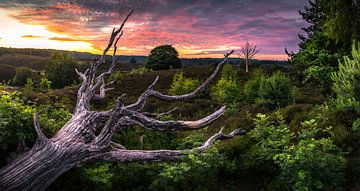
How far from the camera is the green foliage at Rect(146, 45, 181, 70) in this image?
210ft

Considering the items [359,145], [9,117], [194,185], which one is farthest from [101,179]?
[359,145]

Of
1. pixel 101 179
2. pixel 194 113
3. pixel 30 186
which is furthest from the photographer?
pixel 194 113

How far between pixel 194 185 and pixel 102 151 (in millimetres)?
2006

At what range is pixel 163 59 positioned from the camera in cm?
6444

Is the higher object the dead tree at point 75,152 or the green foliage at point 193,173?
the dead tree at point 75,152

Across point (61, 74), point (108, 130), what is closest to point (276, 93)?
point (108, 130)

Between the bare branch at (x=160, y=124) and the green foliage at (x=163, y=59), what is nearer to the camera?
the bare branch at (x=160, y=124)

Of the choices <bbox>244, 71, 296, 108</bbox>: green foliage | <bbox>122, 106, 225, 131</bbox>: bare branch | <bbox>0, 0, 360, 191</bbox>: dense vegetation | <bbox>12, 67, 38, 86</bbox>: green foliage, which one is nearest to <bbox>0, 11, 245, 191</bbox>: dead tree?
<bbox>122, 106, 225, 131</bbox>: bare branch

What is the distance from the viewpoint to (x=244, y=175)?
23.2 ft

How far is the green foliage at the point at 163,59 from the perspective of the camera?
63991mm

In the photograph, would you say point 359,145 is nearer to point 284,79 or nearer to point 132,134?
point 132,134

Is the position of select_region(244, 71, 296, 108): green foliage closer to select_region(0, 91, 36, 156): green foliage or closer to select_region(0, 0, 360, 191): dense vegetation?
select_region(0, 0, 360, 191): dense vegetation

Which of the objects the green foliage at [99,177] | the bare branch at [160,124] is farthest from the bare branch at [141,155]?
the bare branch at [160,124]

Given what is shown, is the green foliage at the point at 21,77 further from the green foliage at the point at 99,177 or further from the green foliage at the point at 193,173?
the green foliage at the point at 193,173
